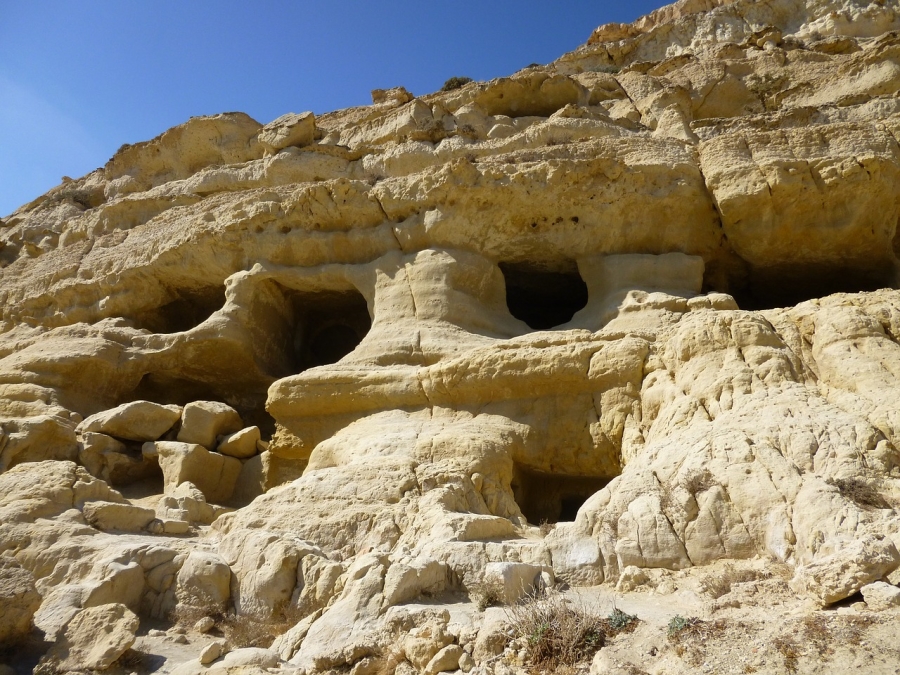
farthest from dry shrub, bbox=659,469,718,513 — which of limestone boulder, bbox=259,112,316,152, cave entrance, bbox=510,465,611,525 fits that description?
limestone boulder, bbox=259,112,316,152

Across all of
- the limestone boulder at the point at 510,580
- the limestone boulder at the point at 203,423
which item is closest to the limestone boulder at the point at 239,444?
the limestone boulder at the point at 203,423

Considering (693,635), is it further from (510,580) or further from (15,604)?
(15,604)

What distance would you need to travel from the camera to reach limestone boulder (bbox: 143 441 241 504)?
30.8 feet

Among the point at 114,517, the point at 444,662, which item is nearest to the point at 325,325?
the point at 114,517

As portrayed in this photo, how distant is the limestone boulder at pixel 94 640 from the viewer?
15.6 ft

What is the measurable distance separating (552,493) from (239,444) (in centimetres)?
445

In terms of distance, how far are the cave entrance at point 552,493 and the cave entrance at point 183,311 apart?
24.0 ft

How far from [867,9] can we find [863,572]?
23.0 meters

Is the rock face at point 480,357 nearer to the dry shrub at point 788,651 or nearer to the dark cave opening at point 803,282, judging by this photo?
the dark cave opening at point 803,282

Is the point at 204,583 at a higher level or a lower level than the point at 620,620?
higher

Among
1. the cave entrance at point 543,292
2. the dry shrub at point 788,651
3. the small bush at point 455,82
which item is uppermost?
the small bush at point 455,82

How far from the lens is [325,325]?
13.8 meters

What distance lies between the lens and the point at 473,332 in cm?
1014

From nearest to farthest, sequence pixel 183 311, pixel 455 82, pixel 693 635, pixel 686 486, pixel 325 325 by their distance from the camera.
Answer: pixel 693 635, pixel 686 486, pixel 325 325, pixel 183 311, pixel 455 82
